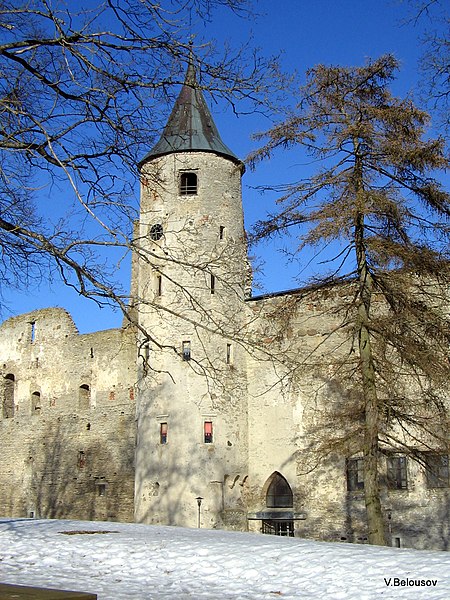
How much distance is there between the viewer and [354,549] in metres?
9.78

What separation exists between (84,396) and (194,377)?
7059 mm

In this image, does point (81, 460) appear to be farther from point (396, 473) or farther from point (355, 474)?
point (396, 473)

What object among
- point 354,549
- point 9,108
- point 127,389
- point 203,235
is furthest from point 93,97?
point 127,389

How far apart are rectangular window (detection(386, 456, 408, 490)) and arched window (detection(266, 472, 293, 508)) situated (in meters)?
2.87

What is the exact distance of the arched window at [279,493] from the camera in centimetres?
2139

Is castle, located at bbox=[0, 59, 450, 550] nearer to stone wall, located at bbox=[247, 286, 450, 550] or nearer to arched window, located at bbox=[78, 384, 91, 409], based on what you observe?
stone wall, located at bbox=[247, 286, 450, 550]

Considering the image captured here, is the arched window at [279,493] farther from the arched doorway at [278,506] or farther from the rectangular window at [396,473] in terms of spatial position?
the rectangular window at [396,473]

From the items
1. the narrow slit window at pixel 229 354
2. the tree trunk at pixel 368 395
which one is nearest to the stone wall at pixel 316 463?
the narrow slit window at pixel 229 354

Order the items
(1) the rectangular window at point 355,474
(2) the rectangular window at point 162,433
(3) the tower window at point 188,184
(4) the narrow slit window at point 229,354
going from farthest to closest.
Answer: (3) the tower window at point 188,184
(4) the narrow slit window at point 229,354
(2) the rectangular window at point 162,433
(1) the rectangular window at point 355,474

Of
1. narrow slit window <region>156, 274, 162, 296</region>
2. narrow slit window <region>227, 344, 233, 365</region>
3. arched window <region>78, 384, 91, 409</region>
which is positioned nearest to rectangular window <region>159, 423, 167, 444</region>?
narrow slit window <region>227, 344, 233, 365</region>

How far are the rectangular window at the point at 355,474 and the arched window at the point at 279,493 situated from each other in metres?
1.79

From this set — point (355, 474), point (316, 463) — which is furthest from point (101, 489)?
point (355, 474)

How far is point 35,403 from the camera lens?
28.7 meters

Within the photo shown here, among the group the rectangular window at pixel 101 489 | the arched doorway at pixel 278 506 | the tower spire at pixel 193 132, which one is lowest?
the arched doorway at pixel 278 506
